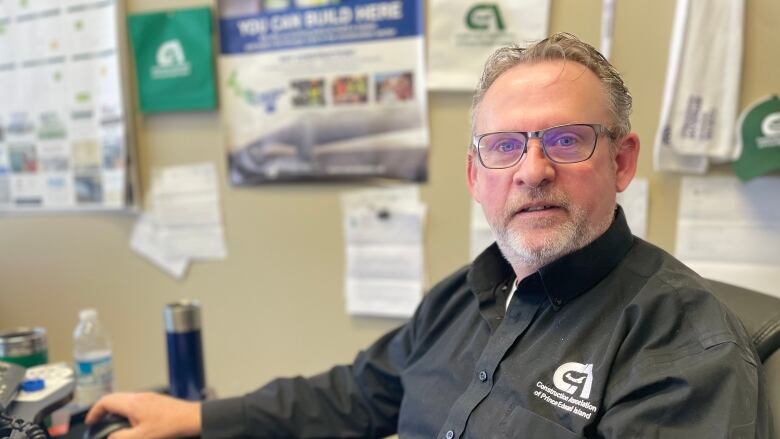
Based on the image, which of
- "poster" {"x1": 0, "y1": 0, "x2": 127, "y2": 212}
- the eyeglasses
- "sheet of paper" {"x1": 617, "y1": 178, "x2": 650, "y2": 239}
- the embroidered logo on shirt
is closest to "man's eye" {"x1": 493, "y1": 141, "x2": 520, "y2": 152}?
the eyeglasses

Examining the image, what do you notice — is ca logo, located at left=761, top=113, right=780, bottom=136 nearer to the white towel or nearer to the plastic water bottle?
the white towel

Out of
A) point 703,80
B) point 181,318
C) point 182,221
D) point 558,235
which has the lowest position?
point 181,318

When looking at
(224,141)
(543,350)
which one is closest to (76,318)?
(224,141)

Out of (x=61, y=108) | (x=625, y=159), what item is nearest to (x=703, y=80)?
(x=625, y=159)

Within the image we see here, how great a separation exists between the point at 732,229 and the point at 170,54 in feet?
4.71

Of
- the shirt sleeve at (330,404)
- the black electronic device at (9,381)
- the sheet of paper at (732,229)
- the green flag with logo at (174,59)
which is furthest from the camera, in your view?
the green flag with logo at (174,59)

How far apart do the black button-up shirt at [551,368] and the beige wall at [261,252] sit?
1.40 ft

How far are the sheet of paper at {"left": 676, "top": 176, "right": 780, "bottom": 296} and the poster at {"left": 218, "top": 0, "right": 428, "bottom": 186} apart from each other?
592 mm

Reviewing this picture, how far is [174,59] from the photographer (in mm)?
1580

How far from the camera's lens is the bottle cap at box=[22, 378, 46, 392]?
3.21ft

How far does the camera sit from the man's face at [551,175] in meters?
0.78

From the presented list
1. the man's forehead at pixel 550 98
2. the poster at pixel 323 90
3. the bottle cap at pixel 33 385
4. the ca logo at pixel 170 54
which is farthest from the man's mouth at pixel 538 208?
the ca logo at pixel 170 54

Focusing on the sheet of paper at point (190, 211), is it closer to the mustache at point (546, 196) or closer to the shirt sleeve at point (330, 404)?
the shirt sleeve at point (330, 404)

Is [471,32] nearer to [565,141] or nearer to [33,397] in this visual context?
[565,141]
